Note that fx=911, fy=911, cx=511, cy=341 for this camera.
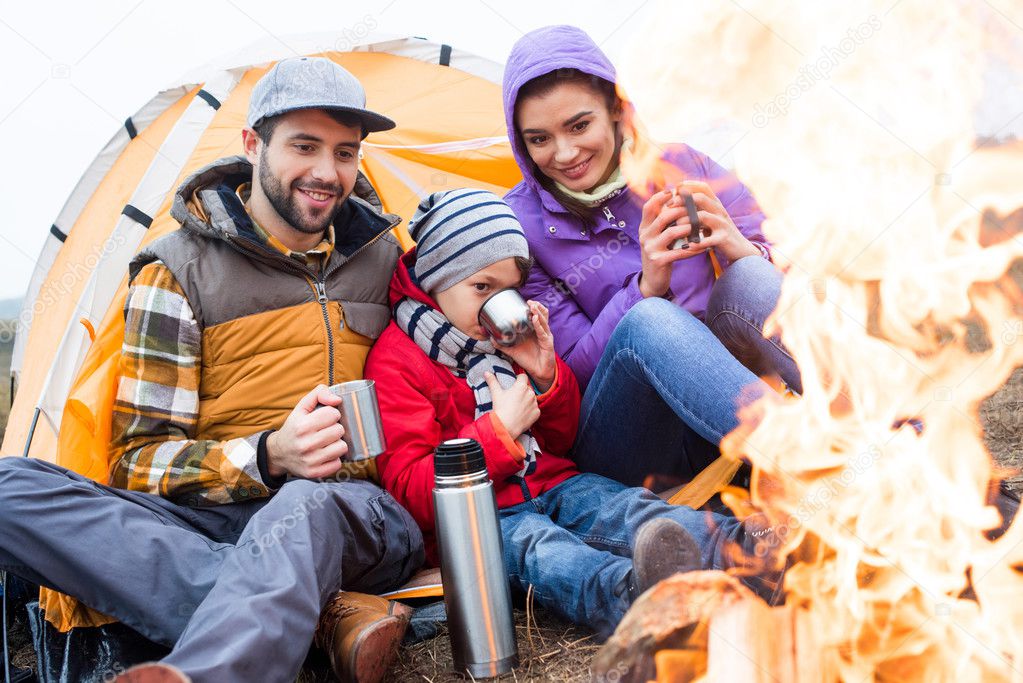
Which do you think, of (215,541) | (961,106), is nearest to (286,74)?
(215,541)

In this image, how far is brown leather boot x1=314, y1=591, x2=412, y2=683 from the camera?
5.96 feet

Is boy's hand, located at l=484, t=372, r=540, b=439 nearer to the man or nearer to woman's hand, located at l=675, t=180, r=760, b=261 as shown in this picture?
the man

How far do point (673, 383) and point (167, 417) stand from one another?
1.23m

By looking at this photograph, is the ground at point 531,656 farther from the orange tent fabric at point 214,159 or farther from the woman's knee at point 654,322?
the orange tent fabric at point 214,159

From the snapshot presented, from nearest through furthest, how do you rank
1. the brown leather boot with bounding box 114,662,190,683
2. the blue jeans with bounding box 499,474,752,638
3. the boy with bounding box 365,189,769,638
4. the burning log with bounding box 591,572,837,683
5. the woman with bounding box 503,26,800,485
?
1. the brown leather boot with bounding box 114,662,190,683
2. the burning log with bounding box 591,572,837,683
3. the blue jeans with bounding box 499,474,752,638
4. the boy with bounding box 365,189,769,638
5. the woman with bounding box 503,26,800,485

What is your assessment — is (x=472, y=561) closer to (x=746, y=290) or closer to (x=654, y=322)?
(x=654, y=322)

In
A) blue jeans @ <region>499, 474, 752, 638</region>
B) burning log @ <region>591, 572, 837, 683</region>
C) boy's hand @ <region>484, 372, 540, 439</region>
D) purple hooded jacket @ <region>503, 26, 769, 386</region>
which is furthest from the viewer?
purple hooded jacket @ <region>503, 26, 769, 386</region>

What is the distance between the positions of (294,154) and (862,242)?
145 centimetres

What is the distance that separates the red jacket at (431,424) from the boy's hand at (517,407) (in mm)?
39

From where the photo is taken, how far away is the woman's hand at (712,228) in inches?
93.2

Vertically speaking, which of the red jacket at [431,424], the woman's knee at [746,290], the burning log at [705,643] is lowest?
the burning log at [705,643]

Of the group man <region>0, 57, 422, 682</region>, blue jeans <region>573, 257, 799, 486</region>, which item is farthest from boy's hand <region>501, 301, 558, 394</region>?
man <region>0, 57, 422, 682</region>

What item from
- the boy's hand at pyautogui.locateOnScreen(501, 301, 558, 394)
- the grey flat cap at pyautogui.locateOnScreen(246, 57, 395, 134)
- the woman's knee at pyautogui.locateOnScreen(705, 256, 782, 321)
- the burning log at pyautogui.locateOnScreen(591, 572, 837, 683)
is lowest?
the burning log at pyautogui.locateOnScreen(591, 572, 837, 683)

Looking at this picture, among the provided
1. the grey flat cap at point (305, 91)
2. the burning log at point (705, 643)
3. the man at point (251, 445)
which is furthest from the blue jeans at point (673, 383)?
the grey flat cap at point (305, 91)
